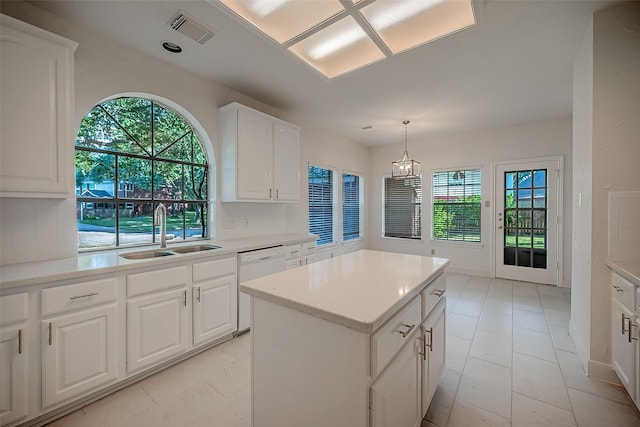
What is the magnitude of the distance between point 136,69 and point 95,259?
174 centimetres

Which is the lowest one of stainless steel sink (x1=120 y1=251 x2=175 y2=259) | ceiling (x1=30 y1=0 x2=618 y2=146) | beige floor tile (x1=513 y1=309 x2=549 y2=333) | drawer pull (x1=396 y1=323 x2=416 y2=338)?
beige floor tile (x1=513 y1=309 x2=549 y2=333)

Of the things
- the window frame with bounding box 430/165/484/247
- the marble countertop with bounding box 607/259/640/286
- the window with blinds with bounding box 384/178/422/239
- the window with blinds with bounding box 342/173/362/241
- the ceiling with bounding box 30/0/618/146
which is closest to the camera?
the marble countertop with bounding box 607/259/640/286

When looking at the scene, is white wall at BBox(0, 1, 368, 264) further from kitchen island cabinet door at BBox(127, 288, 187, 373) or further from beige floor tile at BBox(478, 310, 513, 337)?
beige floor tile at BBox(478, 310, 513, 337)

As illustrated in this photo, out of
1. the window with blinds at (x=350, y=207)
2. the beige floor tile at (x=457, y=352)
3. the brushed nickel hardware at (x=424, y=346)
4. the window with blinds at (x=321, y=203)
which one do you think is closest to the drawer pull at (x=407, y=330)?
the brushed nickel hardware at (x=424, y=346)

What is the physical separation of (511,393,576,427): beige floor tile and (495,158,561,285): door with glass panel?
3.47 meters

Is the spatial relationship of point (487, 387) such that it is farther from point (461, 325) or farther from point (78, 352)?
point (78, 352)

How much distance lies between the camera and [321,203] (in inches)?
199

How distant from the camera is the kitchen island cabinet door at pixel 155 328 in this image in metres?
1.95

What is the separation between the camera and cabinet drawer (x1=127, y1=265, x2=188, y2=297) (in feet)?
6.37

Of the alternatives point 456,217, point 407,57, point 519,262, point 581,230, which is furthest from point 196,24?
point 519,262

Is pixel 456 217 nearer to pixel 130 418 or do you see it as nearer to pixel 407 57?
pixel 407 57

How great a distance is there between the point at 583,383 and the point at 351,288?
210 centimetres

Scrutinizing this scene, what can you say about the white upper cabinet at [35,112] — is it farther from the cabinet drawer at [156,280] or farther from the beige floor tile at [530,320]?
the beige floor tile at [530,320]

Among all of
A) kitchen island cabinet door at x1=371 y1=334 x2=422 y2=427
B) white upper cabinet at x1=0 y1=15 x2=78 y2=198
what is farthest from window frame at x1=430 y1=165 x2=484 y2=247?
white upper cabinet at x1=0 y1=15 x2=78 y2=198
